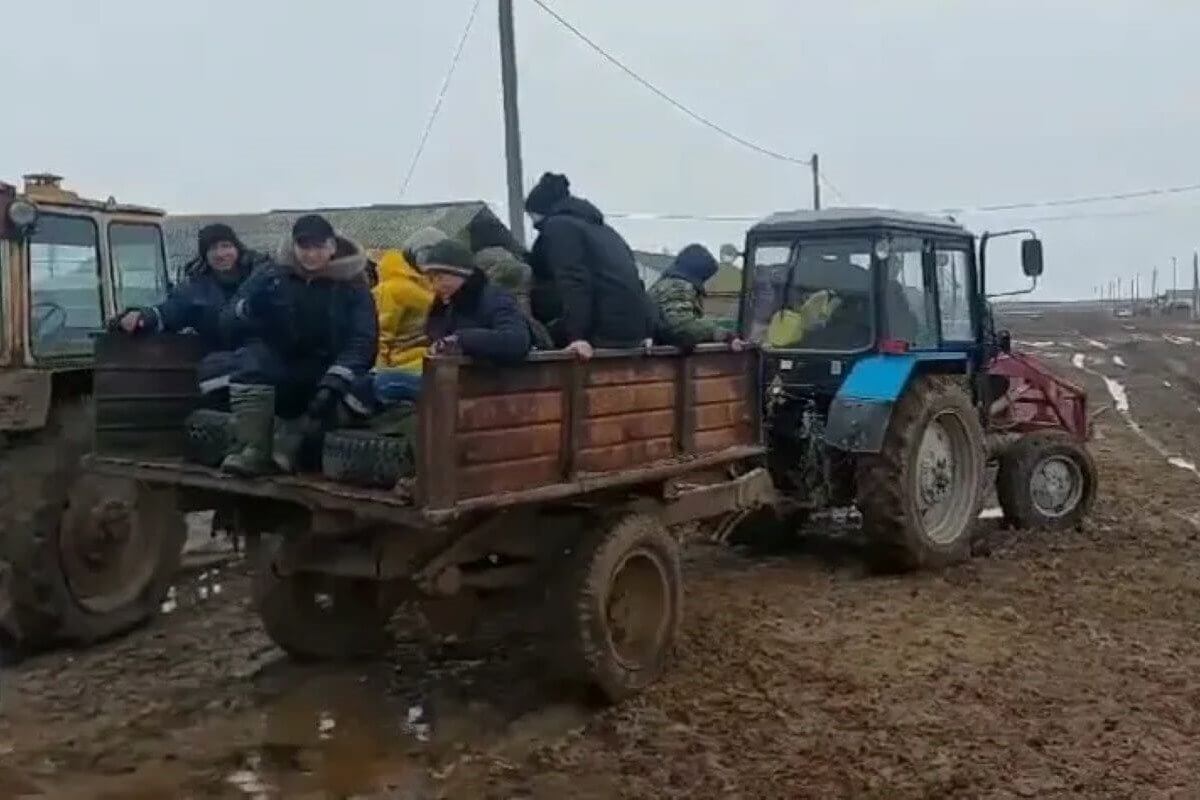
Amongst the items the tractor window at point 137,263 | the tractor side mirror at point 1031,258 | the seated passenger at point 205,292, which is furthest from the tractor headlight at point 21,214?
the tractor side mirror at point 1031,258

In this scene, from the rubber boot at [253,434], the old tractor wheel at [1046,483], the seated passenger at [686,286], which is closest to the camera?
the rubber boot at [253,434]

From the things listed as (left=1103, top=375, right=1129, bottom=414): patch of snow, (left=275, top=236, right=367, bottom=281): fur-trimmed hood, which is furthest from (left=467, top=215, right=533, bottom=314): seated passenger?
(left=1103, top=375, right=1129, bottom=414): patch of snow

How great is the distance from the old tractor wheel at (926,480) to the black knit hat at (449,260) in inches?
135

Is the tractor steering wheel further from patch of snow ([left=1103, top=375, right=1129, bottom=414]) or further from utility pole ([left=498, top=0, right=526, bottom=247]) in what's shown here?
patch of snow ([left=1103, top=375, right=1129, bottom=414])

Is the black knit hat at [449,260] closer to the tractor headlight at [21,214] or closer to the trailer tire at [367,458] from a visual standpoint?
the trailer tire at [367,458]

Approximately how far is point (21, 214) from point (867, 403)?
463 cm

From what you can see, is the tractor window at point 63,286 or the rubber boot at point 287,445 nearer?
the rubber boot at point 287,445

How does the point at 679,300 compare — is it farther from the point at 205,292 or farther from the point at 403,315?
the point at 205,292

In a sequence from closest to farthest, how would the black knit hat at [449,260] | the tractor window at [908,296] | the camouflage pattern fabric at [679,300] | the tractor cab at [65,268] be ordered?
the black knit hat at [449,260] → the tractor cab at [65,268] → the camouflage pattern fabric at [679,300] → the tractor window at [908,296]

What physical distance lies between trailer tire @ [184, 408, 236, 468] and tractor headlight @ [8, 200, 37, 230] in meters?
1.51

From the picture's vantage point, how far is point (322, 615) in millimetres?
7148

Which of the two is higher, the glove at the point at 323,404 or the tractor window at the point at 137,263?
the tractor window at the point at 137,263

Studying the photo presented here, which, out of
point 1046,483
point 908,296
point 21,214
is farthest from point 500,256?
point 1046,483

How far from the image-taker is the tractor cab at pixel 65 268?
7.22 m
